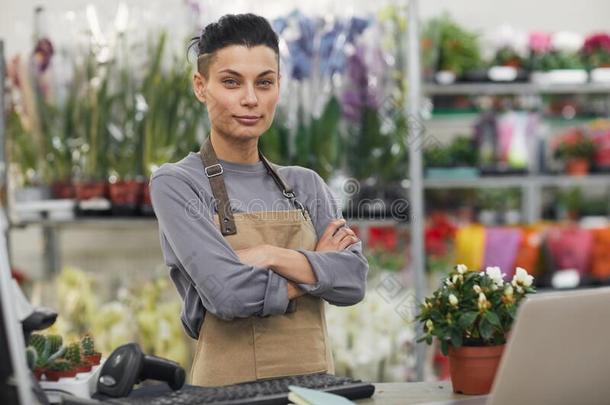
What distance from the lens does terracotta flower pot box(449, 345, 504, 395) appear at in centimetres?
162

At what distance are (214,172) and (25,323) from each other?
49 centimetres

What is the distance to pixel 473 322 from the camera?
161 cm

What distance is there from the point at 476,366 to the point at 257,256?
455 mm

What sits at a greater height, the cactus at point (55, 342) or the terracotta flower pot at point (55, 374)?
the cactus at point (55, 342)

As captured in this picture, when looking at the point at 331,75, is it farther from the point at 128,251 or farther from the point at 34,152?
the point at 128,251

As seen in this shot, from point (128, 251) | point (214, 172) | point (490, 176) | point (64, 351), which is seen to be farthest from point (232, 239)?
point (490, 176)

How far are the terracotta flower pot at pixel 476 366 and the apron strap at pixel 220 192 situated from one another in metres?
0.48

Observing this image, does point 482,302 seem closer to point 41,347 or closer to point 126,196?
point 41,347

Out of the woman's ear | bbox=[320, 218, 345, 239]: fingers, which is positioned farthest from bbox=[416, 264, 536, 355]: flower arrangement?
the woman's ear

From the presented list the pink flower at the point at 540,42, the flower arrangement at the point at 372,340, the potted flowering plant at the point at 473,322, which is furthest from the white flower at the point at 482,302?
the pink flower at the point at 540,42

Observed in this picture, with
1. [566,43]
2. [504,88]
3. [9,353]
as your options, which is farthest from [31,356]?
[566,43]

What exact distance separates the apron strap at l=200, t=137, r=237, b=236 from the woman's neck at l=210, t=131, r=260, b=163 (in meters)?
0.03

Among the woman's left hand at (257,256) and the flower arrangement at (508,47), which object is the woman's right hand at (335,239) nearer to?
the woman's left hand at (257,256)

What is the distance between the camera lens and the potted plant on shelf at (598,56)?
5105 millimetres
